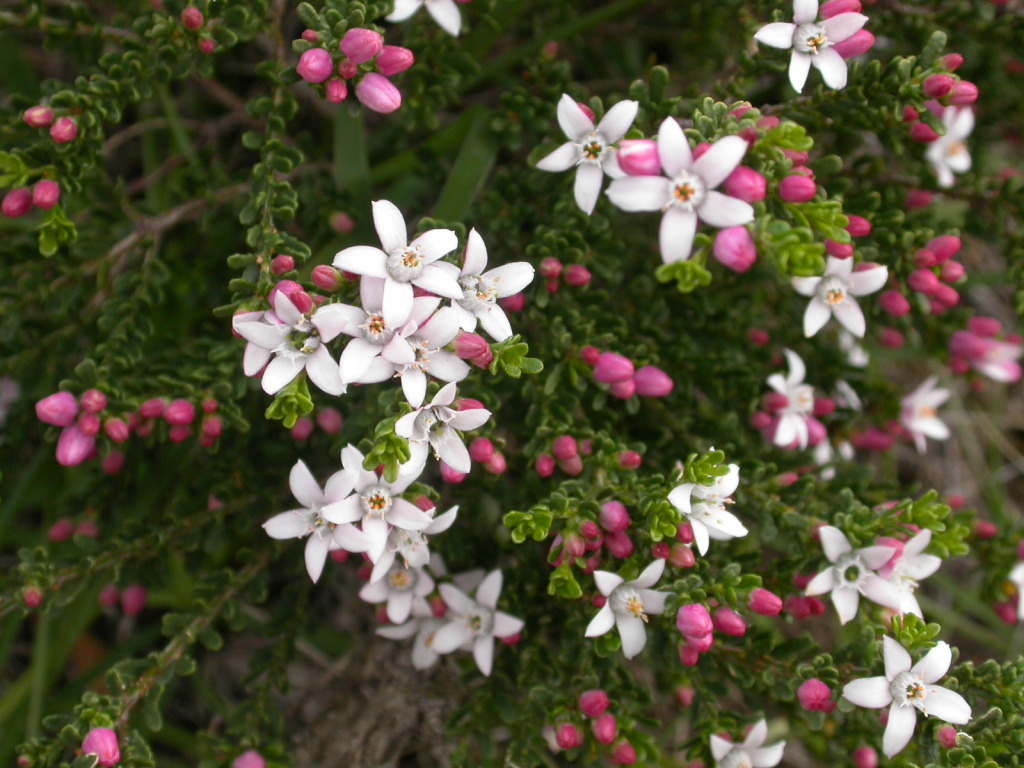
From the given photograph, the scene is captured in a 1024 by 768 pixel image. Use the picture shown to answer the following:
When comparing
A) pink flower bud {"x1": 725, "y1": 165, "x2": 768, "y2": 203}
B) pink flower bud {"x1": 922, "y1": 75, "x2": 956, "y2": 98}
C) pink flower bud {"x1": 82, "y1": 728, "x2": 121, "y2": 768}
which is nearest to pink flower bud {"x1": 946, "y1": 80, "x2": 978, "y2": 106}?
pink flower bud {"x1": 922, "y1": 75, "x2": 956, "y2": 98}

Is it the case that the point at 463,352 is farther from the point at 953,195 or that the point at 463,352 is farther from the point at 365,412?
the point at 953,195

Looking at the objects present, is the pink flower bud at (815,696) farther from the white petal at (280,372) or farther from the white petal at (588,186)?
the white petal at (280,372)

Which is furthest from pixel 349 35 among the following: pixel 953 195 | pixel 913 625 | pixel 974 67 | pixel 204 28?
pixel 974 67

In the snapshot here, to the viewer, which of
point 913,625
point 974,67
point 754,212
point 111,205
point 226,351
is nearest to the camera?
point 754,212

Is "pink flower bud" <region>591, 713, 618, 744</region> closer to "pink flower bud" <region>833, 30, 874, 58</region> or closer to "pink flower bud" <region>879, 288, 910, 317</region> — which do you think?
"pink flower bud" <region>879, 288, 910, 317</region>

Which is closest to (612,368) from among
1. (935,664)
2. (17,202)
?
(935,664)

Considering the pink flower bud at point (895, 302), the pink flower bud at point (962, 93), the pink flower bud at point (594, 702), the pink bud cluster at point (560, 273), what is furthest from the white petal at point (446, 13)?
the pink flower bud at point (594, 702)

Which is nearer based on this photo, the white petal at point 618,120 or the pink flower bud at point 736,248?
the pink flower bud at point 736,248
